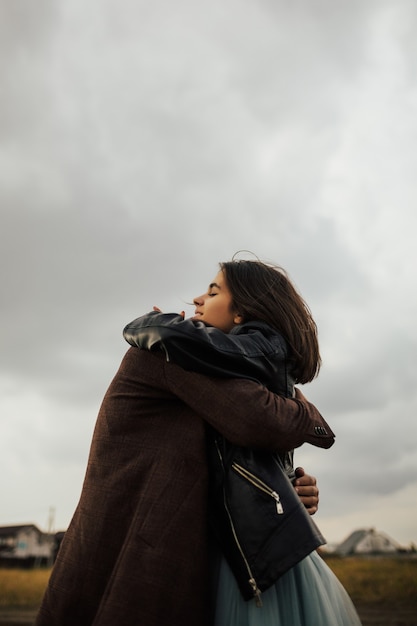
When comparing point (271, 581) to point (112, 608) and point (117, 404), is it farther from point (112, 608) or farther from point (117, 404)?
point (117, 404)

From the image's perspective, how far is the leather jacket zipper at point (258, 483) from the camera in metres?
1.49

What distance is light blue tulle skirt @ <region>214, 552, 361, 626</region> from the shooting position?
154cm

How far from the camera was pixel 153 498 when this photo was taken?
154cm

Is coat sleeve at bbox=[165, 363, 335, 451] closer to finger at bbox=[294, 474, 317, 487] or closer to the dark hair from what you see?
finger at bbox=[294, 474, 317, 487]

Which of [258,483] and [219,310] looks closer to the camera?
[258,483]

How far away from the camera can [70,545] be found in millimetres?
1623

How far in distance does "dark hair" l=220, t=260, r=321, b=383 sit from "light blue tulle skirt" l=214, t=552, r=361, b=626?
0.68 metres

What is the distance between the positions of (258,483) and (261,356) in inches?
15.8

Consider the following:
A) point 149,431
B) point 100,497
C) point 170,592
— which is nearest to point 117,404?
point 149,431

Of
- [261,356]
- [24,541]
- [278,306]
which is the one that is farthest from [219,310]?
[24,541]

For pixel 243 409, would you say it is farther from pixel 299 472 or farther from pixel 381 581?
pixel 381 581

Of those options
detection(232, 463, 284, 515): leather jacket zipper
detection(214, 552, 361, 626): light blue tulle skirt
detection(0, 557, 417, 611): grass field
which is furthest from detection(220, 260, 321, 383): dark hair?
detection(0, 557, 417, 611): grass field

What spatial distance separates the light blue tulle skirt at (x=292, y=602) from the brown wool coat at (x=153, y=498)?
9 cm

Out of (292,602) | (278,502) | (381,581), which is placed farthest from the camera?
(381,581)
